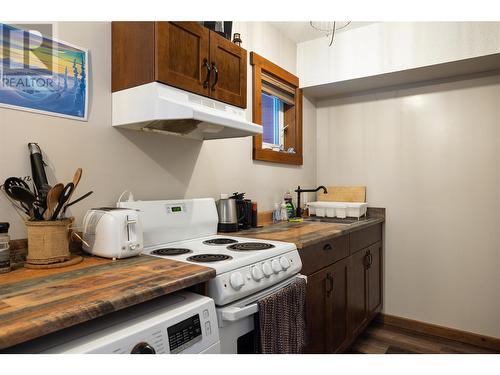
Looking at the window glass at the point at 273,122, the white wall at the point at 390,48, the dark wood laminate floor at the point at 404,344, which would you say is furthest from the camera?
the window glass at the point at 273,122

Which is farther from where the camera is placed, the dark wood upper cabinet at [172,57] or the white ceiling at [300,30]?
the white ceiling at [300,30]

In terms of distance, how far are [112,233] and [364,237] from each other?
6.30 ft

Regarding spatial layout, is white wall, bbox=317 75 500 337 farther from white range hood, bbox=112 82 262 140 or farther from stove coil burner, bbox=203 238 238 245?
stove coil burner, bbox=203 238 238 245

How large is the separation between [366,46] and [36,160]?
248cm

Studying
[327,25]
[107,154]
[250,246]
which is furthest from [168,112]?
[327,25]

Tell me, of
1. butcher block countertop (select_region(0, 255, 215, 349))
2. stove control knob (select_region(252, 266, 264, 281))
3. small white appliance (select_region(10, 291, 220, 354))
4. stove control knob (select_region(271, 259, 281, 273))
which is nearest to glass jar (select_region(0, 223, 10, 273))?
butcher block countertop (select_region(0, 255, 215, 349))

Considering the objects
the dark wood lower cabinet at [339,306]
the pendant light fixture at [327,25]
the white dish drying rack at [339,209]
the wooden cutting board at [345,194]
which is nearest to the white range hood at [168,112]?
the dark wood lower cabinet at [339,306]

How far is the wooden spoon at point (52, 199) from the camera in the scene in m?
1.21

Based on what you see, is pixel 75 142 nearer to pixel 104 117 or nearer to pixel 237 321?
pixel 104 117

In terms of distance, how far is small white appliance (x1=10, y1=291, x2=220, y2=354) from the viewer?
0.83 metres

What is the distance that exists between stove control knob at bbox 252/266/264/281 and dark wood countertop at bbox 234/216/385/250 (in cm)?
40

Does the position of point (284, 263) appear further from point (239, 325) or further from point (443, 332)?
point (443, 332)

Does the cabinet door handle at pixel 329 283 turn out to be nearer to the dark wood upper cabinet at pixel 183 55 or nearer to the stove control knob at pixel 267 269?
the stove control knob at pixel 267 269

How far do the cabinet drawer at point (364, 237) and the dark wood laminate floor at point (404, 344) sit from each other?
0.74 m
